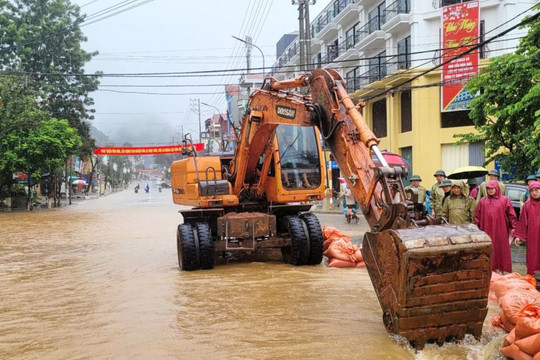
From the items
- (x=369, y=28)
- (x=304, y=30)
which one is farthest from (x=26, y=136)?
(x=369, y=28)

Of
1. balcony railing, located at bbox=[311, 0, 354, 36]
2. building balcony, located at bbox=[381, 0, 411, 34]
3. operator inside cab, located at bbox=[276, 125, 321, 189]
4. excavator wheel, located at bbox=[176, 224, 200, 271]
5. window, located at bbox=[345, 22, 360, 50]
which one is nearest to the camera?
excavator wheel, located at bbox=[176, 224, 200, 271]

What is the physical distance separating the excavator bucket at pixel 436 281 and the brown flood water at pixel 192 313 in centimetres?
28

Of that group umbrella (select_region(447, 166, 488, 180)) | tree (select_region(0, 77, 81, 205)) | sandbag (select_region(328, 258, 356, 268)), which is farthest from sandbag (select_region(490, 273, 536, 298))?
tree (select_region(0, 77, 81, 205))

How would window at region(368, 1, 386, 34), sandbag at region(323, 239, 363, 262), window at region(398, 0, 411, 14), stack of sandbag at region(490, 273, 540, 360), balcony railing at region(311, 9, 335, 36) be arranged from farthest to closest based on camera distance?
balcony railing at region(311, 9, 335, 36) → window at region(368, 1, 386, 34) → window at region(398, 0, 411, 14) → sandbag at region(323, 239, 363, 262) → stack of sandbag at region(490, 273, 540, 360)

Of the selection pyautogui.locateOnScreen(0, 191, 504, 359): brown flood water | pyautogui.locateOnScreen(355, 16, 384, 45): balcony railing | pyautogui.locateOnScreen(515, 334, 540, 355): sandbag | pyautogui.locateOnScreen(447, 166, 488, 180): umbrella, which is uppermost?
pyautogui.locateOnScreen(355, 16, 384, 45): balcony railing

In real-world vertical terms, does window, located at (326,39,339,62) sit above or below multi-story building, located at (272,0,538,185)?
above

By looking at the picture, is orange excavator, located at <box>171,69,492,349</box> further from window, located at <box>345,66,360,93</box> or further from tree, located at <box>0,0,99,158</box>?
tree, located at <box>0,0,99,158</box>

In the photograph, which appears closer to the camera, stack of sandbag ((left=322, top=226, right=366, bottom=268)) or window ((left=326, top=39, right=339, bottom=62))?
stack of sandbag ((left=322, top=226, right=366, bottom=268))

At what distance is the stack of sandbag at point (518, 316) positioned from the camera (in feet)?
13.7

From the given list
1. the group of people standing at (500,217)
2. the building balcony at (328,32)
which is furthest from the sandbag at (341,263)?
the building balcony at (328,32)

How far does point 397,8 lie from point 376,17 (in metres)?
Result: 2.74

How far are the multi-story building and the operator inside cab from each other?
13.6m

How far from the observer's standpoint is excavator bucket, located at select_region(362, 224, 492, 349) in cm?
430

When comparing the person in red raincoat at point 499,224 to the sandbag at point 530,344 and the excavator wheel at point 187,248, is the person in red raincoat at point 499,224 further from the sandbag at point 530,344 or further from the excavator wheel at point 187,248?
the excavator wheel at point 187,248
